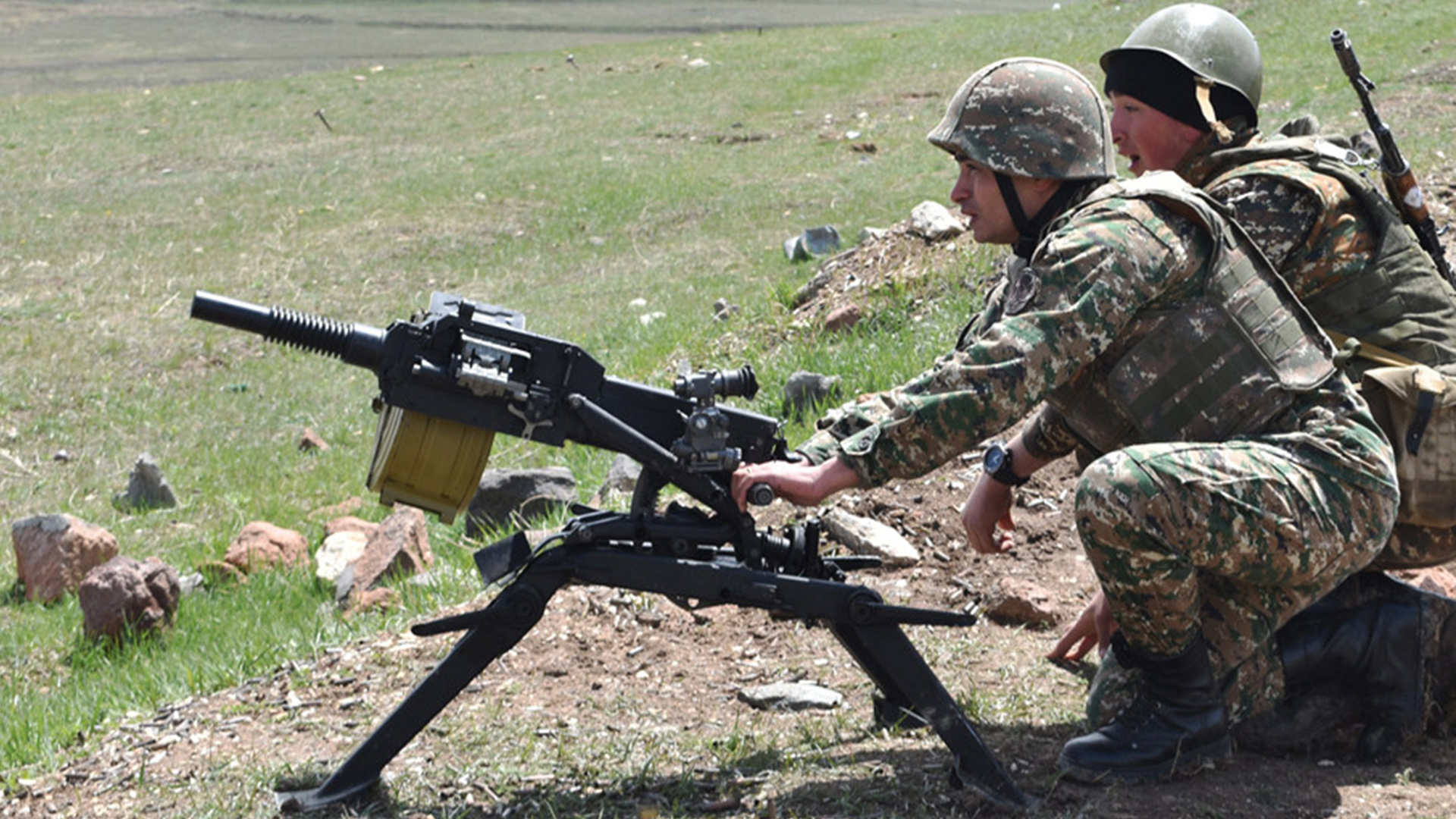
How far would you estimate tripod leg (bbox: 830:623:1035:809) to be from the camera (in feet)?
12.6

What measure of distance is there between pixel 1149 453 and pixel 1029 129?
0.95 m

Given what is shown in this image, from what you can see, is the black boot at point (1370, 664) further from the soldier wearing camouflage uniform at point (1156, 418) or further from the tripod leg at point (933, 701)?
the tripod leg at point (933, 701)

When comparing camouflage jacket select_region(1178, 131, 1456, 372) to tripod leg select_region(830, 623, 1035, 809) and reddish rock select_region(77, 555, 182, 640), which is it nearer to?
tripod leg select_region(830, 623, 1035, 809)

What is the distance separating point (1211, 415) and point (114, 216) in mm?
15898

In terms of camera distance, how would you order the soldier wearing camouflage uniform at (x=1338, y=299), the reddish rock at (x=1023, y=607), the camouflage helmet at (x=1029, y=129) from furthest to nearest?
the reddish rock at (x=1023, y=607)
the soldier wearing camouflage uniform at (x=1338, y=299)
the camouflage helmet at (x=1029, y=129)

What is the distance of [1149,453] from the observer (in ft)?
12.6

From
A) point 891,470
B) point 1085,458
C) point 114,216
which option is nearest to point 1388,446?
point 1085,458

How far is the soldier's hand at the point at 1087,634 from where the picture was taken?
15.1ft

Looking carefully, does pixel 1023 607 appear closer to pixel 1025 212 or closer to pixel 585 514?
pixel 1025 212

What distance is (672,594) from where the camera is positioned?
12.8 ft

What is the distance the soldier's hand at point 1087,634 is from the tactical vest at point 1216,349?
28.7 inches

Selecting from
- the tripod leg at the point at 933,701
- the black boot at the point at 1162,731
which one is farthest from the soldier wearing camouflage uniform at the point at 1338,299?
the tripod leg at the point at 933,701

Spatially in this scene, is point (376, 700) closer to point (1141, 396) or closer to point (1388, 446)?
point (1141, 396)

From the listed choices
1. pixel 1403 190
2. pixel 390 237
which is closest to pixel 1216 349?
pixel 1403 190
